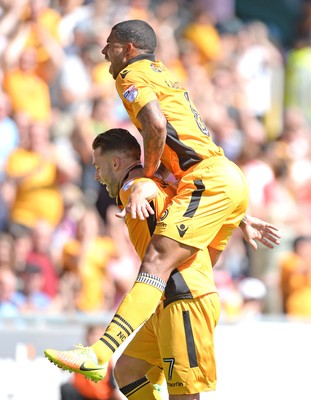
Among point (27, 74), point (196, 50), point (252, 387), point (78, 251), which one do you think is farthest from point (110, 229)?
point (196, 50)

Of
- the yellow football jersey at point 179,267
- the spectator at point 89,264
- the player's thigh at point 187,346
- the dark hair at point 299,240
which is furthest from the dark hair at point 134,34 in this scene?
the dark hair at point 299,240

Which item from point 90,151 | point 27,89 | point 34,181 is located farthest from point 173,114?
point 27,89

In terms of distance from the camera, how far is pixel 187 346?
244 inches

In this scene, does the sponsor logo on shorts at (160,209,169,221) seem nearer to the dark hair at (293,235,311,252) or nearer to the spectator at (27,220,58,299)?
the spectator at (27,220,58,299)

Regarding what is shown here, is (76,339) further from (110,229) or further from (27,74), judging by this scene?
(27,74)

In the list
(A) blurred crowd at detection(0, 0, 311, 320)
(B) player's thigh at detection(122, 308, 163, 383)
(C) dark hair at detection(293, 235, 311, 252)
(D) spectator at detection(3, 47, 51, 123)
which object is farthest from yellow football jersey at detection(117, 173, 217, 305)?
(D) spectator at detection(3, 47, 51, 123)

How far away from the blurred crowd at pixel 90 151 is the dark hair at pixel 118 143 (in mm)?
3718

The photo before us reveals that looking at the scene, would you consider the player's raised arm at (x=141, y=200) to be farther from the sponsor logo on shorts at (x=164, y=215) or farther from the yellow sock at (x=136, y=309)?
the yellow sock at (x=136, y=309)

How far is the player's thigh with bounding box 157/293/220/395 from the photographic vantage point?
621 cm

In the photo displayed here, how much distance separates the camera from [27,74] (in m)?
12.2

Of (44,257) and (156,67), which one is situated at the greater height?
(44,257)

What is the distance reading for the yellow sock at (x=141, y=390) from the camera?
266 inches

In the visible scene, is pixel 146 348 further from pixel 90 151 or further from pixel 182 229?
pixel 90 151

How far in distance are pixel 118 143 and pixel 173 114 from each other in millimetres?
434
